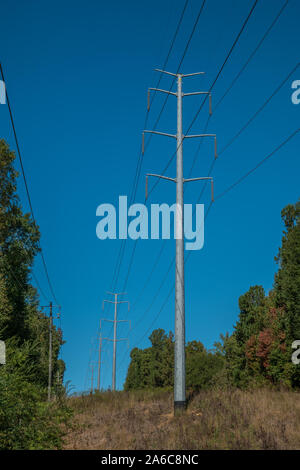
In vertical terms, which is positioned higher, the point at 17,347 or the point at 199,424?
the point at 17,347

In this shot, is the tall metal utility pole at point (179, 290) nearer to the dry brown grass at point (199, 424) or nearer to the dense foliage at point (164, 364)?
the dry brown grass at point (199, 424)

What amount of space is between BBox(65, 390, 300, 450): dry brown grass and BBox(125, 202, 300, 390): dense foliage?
758cm

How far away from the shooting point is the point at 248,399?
17062 mm

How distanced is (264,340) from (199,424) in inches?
1330

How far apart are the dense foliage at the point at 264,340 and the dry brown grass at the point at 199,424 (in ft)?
24.9

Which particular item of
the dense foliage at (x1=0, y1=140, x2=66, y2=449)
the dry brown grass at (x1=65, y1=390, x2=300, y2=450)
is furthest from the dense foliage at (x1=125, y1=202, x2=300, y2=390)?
the dense foliage at (x1=0, y1=140, x2=66, y2=449)

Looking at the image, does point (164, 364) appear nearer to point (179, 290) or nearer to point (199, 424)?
point (179, 290)

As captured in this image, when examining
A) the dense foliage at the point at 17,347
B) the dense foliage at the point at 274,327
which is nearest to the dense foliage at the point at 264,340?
the dense foliage at the point at 274,327

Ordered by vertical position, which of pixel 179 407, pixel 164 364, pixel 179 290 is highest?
pixel 164 364

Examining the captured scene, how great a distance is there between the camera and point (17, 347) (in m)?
31.8

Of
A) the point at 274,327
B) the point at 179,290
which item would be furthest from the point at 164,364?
the point at 179,290

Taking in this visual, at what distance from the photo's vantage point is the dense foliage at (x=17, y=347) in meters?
14.0
